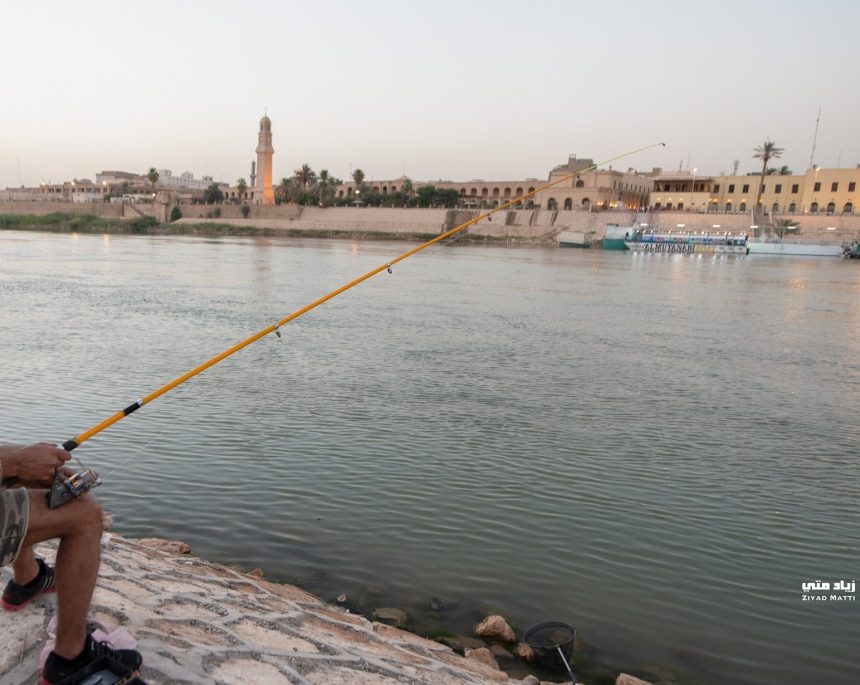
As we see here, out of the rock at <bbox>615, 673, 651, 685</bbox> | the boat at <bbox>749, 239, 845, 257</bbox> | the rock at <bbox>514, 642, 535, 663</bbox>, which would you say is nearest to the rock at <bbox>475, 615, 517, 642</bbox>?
the rock at <bbox>514, 642, 535, 663</bbox>

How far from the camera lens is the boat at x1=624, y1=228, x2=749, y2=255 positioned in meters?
80.6

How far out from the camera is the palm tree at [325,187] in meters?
124

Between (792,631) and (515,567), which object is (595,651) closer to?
(515,567)

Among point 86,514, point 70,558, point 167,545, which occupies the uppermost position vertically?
point 86,514

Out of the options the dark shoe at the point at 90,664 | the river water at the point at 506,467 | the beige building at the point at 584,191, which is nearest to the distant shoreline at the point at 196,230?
the beige building at the point at 584,191

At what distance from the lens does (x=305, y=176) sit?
434 ft

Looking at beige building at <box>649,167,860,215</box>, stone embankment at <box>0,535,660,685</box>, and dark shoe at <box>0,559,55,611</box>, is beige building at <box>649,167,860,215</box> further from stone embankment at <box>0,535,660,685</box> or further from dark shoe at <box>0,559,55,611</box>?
dark shoe at <box>0,559,55,611</box>

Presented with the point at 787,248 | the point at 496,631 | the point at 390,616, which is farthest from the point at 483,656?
the point at 787,248

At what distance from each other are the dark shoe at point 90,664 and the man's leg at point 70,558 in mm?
32

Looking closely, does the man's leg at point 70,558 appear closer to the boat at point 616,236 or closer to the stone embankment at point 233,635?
the stone embankment at point 233,635

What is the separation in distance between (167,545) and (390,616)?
2.14 m

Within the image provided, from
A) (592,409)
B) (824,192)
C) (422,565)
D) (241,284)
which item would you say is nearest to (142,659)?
(422,565)

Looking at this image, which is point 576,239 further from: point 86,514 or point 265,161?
point 86,514

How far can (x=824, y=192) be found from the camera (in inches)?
3541
